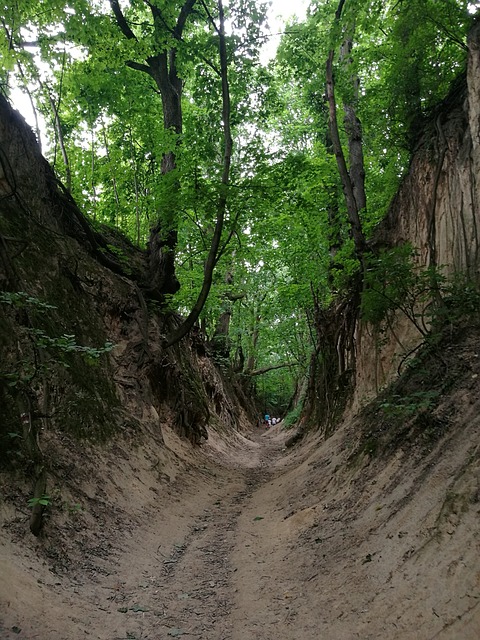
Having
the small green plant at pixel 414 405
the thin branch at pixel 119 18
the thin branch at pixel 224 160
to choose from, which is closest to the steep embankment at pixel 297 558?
the small green plant at pixel 414 405

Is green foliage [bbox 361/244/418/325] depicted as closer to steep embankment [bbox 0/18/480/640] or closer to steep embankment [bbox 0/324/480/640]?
steep embankment [bbox 0/18/480/640]

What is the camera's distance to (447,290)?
5668mm

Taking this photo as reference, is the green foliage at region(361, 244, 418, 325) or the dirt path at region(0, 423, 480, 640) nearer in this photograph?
the dirt path at region(0, 423, 480, 640)

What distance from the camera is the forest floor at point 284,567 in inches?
121

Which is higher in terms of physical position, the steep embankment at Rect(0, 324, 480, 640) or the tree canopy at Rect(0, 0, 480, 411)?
the tree canopy at Rect(0, 0, 480, 411)

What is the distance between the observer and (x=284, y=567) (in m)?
4.76

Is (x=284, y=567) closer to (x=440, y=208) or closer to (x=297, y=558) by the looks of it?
(x=297, y=558)

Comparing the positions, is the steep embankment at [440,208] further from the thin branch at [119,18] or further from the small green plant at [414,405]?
the thin branch at [119,18]

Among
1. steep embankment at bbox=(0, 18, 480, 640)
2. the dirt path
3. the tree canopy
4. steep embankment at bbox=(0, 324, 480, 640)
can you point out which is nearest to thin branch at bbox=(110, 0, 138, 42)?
the tree canopy

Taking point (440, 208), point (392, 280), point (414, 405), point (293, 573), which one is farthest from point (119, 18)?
point (293, 573)

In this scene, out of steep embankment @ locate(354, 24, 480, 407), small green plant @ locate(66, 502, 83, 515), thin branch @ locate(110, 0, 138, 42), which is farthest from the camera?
thin branch @ locate(110, 0, 138, 42)

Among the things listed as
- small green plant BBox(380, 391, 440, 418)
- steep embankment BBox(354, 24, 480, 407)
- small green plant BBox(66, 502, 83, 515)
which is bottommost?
small green plant BBox(66, 502, 83, 515)

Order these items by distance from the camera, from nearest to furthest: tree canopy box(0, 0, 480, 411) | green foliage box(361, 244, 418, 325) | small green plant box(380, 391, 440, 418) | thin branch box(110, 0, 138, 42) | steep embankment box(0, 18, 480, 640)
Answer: steep embankment box(0, 18, 480, 640), small green plant box(380, 391, 440, 418), green foliage box(361, 244, 418, 325), tree canopy box(0, 0, 480, 411), thin branch box(110, 0, 138, 42)

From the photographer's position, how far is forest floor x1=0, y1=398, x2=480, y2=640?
121 inches
